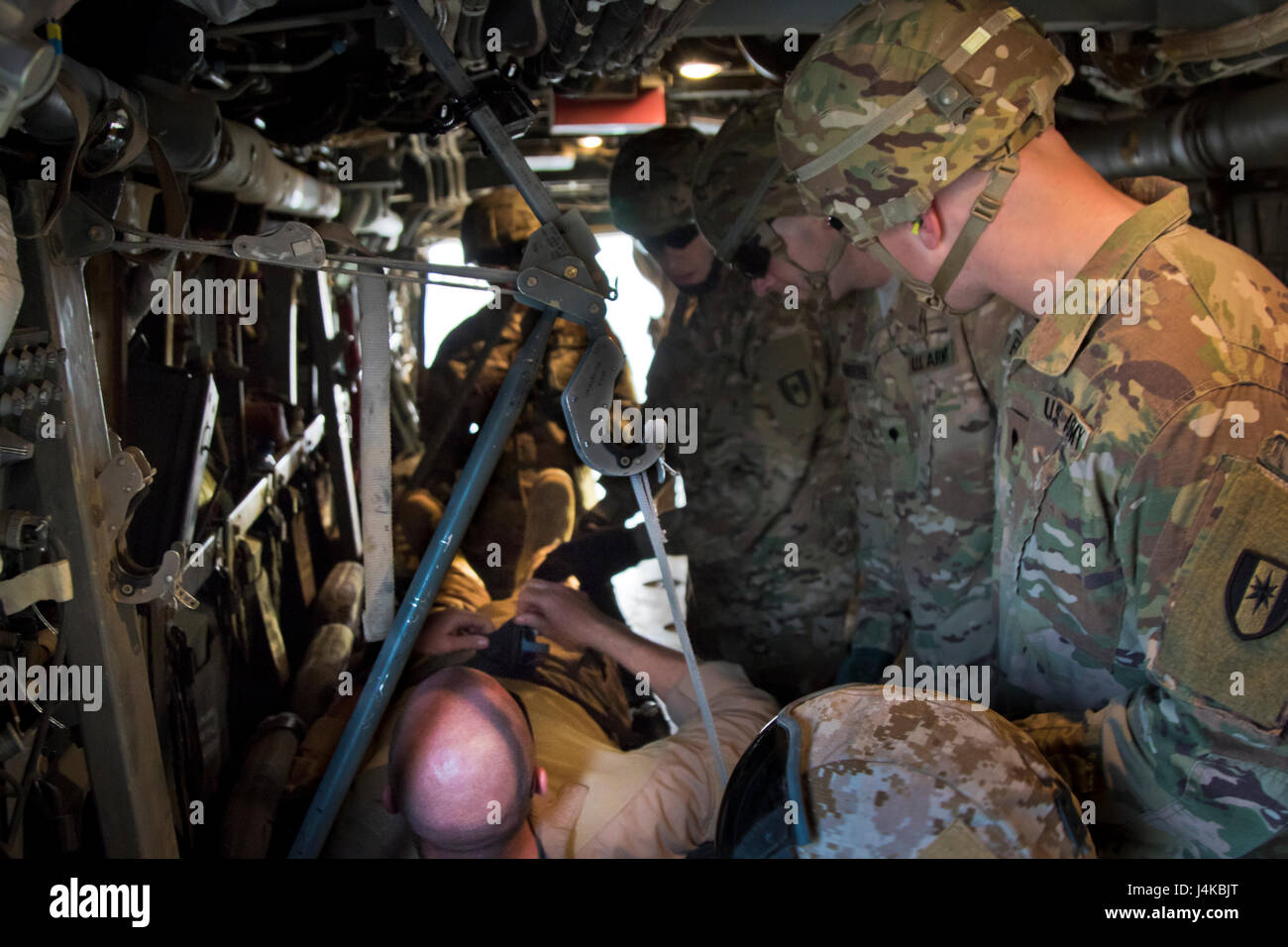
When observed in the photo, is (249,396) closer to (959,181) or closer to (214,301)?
(214,301)

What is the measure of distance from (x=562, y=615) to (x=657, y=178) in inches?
60.7

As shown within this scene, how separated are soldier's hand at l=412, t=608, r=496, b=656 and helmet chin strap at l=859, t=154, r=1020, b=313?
3.48 ft

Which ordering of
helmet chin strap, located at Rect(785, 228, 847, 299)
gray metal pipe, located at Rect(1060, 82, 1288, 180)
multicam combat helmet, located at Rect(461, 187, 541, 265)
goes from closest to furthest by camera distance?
helmet chin strap, located at Rect(785, 228, 847, 299) < gray metal pipe, located at Rect(1060, 82, 1288, 180) < multicam combat helmet, located at Rect(461, 187, 541, 265)

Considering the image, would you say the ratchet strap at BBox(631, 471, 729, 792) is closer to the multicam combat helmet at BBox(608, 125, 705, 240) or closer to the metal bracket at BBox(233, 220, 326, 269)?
the metal bracket at BBox(233, 220, 326, 269)

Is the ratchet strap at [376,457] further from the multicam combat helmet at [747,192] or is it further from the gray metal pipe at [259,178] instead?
the multicam combat helmet at [747,192]

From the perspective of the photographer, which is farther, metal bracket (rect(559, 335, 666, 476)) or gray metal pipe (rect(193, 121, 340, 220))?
gray metal pipe (rect(193, 121, 340, 220))

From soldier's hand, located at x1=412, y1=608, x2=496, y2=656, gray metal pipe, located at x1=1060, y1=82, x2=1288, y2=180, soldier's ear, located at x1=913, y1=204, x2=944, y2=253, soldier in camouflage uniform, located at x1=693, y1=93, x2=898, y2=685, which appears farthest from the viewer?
gray metal pipe, located at x1=1060, y1=82, x2=1288, y2=180

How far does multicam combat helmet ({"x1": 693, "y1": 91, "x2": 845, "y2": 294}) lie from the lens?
266 cm

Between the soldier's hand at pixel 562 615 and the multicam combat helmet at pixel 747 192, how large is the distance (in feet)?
3.43

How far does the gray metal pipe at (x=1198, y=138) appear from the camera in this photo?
276cm

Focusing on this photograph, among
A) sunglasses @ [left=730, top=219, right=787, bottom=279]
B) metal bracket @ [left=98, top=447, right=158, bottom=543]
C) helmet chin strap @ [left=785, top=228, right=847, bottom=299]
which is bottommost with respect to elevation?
metal bracket @ [left=98, top=447, right=158, bottom=543]

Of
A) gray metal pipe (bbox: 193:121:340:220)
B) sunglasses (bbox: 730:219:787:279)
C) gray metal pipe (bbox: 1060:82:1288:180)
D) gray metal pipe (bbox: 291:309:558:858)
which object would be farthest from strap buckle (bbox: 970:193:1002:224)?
gray metal pipe (bbox: 1060:82:1288:180)

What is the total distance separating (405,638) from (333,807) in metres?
0.33

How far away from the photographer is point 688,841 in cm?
195
